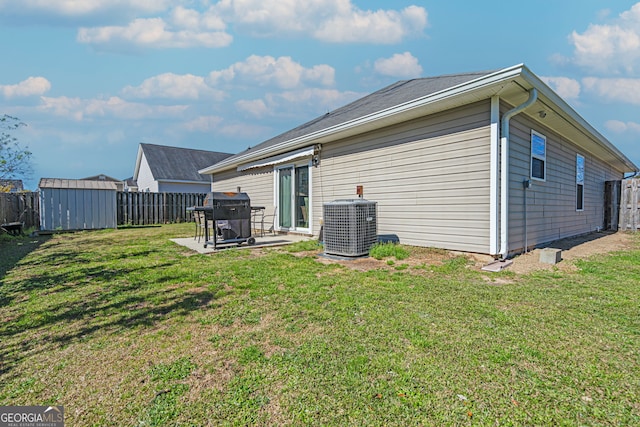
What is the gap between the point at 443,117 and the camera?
206 inches

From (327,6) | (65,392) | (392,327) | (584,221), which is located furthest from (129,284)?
(584,221)

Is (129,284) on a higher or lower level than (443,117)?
lower

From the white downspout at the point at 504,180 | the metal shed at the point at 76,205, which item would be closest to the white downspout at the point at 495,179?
the white downspout at the point at 504,180

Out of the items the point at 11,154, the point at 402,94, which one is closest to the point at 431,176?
the point at 402,94

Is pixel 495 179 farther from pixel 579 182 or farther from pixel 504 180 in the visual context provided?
pixel 579 182

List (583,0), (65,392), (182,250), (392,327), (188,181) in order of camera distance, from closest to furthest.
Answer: (65,392) < (392,327) < (182,250) < (583,0) < (188,181)

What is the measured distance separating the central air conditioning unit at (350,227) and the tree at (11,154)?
1182 centimetres

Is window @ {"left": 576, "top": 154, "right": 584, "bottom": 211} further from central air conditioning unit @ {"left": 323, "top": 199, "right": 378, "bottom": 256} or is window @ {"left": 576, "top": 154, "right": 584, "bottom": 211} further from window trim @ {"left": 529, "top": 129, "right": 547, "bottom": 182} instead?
central air conditioning unit @ {"left": 323, "top": 199, "right": 378, "bottom": 256}

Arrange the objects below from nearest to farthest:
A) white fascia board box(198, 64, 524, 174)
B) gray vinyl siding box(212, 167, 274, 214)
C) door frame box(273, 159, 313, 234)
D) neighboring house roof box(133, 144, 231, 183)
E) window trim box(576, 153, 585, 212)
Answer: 1. white fascia board box(198, 64, 524, 174)
2. door frame box(273, 159, 313, 234)
3. window trim box(576, 153, 585, 212)
4. gray vinyl siding box(212, 167, 274, 214)
5. neighboring house roof box(133, 144, 231, 183)

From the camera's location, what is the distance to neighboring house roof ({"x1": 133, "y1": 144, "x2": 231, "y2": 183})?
19469 millimetres

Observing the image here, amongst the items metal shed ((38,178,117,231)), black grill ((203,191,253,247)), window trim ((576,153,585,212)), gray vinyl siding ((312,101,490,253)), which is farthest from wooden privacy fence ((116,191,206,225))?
window trim ((576,153,585,212))

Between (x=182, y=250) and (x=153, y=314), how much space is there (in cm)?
375

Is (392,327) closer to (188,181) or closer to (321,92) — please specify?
(321,92)

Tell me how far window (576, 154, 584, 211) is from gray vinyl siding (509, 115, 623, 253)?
0.73 feet
